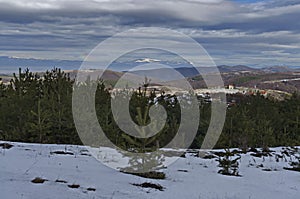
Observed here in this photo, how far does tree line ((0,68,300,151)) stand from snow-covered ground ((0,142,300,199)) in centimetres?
247

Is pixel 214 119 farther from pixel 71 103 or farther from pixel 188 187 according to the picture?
pixel 188 187

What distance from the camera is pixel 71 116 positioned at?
2130 cm

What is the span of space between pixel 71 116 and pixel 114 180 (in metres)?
12.0

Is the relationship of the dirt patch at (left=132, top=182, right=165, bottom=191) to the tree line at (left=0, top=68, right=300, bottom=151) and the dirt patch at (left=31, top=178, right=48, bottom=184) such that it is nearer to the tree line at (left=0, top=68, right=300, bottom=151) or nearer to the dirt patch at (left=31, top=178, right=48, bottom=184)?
the dirt patch at (left=31, top=178, right=48, bottom=184)

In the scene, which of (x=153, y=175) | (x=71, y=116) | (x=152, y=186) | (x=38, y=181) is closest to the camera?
(x=38, y=181)

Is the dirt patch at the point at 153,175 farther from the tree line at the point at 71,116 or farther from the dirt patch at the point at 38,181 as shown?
the dirt patch at the point at 38,181

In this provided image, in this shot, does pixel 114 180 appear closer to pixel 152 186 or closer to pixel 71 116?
pixel 152 186

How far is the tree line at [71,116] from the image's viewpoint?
66.2ft

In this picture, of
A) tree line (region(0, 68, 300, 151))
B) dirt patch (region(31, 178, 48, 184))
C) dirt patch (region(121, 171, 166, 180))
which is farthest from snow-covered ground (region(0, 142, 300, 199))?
tree line (region(0, 68, 300, 151))

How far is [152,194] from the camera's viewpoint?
892cm

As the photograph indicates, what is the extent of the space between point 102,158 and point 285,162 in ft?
28.0

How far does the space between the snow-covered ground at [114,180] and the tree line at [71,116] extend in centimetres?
247

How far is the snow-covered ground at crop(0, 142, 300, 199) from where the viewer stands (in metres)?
8.23

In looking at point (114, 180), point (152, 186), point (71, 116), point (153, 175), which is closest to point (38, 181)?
point (114, 180)
